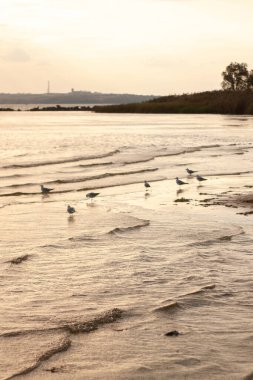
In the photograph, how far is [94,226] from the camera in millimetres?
15438

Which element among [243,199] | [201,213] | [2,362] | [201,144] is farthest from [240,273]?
[201,144]

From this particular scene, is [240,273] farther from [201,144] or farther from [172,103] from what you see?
[172,103]

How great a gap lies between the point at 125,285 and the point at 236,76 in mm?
121388

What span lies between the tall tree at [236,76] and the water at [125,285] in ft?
354

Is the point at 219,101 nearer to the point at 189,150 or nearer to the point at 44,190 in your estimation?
the point at 189,150

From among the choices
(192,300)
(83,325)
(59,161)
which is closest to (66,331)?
(83,325)

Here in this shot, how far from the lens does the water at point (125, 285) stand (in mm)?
7238

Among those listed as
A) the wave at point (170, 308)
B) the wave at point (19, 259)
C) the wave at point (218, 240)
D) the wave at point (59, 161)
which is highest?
the wave at point (170, 308)

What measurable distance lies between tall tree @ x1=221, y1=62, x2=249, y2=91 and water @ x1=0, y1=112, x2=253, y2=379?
10781 centimetres

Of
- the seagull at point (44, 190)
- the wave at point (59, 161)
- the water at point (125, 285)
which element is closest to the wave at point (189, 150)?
the wave at point (59, 161)

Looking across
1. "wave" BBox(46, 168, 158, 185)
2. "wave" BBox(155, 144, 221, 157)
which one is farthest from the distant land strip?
"wave" BBox(46, 168, 158, 185)

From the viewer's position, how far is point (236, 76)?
127812mm

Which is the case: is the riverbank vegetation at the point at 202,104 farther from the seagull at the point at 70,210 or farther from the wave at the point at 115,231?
the wave at the point at 115,231

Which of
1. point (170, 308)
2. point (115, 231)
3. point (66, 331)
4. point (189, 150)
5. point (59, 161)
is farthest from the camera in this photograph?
point (189, 150)
